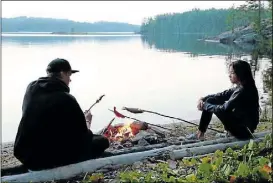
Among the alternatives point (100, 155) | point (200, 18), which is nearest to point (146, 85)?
point (100, 155)

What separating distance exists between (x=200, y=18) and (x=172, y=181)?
147710mm

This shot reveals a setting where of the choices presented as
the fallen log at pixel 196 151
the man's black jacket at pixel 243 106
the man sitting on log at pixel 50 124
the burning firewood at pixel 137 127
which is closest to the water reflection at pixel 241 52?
the burning firewood at pixel 137 127

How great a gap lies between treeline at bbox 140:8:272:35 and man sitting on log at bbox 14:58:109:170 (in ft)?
412

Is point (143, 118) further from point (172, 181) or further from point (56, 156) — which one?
point (172, 181)

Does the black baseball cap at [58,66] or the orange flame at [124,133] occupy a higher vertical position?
the black baseball cap at [58,66]

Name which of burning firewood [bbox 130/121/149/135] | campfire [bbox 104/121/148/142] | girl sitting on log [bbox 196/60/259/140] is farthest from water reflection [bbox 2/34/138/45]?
girl sitting on log [bbox 196/60/259/140]

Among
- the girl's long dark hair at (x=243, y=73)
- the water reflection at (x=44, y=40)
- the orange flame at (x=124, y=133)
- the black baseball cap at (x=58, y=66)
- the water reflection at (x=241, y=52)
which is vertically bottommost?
the water reflection at (x=44, y=40)

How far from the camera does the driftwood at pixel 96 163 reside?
489cm

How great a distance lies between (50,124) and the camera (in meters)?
5.13

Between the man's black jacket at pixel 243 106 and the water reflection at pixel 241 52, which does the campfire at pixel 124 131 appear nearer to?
the man's black jacket at pixel 243 106

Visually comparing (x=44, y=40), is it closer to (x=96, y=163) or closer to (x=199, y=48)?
(x=199, y=48)

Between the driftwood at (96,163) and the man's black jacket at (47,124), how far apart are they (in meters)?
0.20

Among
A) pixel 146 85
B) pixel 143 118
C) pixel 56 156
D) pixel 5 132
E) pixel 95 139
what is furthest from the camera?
pixel 146 85

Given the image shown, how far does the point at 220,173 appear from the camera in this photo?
414cm
